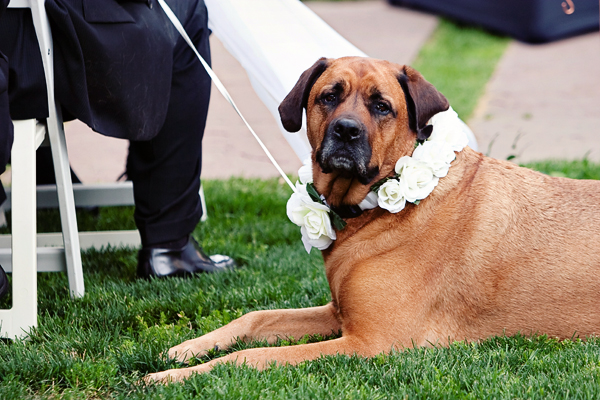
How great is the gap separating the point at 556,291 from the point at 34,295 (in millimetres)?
2314

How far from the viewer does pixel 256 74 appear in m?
4.03

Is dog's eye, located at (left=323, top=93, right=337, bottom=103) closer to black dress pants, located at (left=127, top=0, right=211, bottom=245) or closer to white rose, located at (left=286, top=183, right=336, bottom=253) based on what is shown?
white rose, located at (left=286, top=183, right=336, bottom=253)

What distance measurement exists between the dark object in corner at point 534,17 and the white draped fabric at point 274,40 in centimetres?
702

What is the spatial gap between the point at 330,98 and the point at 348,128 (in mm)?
264

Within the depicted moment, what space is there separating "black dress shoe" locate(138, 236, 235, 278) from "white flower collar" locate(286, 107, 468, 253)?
1041 mm

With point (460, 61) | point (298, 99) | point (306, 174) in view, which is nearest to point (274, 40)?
point (298, 99)

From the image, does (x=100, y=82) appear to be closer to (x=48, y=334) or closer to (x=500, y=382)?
(x=48, y=334)

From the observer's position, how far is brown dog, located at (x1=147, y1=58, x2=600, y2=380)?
9.29 ft

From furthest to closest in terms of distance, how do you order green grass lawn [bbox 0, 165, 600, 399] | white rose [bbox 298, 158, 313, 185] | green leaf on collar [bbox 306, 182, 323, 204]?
white rose [bbox 298, 158, 313, 185] → green leaf on collar [bbox 306, 182, 323, 204] → green grass lawn [bbox 0, 165, 600, 399]

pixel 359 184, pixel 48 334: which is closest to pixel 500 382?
pixel 359 184

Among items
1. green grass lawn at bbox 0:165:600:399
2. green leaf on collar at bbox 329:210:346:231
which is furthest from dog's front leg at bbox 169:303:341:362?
green leaf on collar at bbox 329:210:346:231

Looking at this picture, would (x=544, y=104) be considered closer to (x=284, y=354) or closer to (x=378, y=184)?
(x=378, y=184)

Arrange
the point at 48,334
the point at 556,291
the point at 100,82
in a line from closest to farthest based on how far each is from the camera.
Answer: the point at 556,291 < the point at 48,334 < the point at 100,82

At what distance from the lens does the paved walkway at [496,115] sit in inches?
257
